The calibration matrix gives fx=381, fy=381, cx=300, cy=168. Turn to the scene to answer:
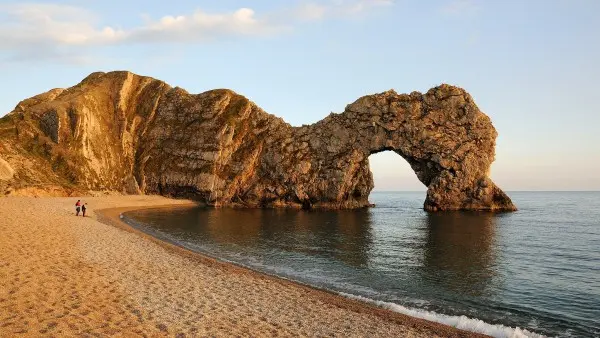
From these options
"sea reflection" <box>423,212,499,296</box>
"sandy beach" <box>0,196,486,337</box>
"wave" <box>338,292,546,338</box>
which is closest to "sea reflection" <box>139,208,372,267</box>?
"sea reflection" <box>423,212,499,296</box>

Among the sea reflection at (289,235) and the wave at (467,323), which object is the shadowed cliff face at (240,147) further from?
the wave at (467,323)

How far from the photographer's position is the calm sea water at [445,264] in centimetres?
1988

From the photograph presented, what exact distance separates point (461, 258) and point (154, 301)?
1060 inches

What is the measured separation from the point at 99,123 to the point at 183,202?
1383 inches

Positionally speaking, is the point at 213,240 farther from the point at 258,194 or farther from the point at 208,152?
the point at 208,152

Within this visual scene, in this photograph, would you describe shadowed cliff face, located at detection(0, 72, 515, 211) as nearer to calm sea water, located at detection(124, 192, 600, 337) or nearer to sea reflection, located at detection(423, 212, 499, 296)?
calm sea water, located at detection(124, 192, 600, 337)

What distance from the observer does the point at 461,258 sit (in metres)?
33.5

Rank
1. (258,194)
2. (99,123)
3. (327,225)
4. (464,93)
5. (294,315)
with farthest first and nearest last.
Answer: (99,123)
(258,194)
(464,93)
(327,225)
(294,315)

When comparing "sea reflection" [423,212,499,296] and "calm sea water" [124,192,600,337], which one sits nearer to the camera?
"calm sea water" [124,192,600,337]

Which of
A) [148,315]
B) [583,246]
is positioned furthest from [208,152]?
[148,315]

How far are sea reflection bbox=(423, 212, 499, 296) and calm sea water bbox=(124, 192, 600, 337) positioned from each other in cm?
8

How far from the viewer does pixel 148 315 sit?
14086 millimetres

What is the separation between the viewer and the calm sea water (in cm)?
1988

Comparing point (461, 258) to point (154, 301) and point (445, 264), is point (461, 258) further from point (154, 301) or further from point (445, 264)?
point (154, 301)
